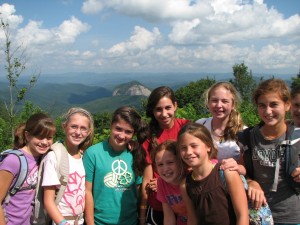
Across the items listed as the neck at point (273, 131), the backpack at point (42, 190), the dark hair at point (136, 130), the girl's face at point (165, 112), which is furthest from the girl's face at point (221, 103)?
the backpack at point (42, 190)

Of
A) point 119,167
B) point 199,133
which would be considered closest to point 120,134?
point 119,167

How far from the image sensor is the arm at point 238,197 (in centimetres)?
244

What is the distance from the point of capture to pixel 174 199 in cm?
294

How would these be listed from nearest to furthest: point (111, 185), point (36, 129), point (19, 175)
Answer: point (19, 175)
point (36, 129)
point (111, 185)

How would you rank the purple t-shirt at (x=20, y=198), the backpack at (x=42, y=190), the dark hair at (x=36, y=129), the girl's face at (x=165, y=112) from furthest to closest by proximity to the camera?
1. the girl's face at (x=165, y=112)
2. the dark hair at (x=36, y=129)
3. the backpack at (x=42, y=190)
4. the purple t-shirt at (x=20, y=198)

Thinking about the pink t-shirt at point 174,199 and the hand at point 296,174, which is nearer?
the hand at point 296,174

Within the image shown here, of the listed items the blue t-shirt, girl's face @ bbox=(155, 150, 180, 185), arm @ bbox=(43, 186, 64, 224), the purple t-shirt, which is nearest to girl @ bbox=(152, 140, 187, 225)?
girl's face @ bbox=(155, 150, 180, 185)

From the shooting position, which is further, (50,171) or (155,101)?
(155,101)

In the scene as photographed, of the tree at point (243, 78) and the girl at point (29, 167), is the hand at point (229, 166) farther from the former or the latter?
the tree at point (243, 78)

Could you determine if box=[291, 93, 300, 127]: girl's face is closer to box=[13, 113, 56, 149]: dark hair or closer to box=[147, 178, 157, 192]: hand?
box=[147, 178, 157, 192]: hand

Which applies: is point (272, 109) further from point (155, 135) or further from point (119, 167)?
point (119, 167)

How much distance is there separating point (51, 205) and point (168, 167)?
115 centimetres

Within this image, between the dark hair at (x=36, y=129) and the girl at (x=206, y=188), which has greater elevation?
the dark hair at (x=36, y=129)

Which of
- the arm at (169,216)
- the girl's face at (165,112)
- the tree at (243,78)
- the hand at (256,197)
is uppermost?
the tree at (243,78)
